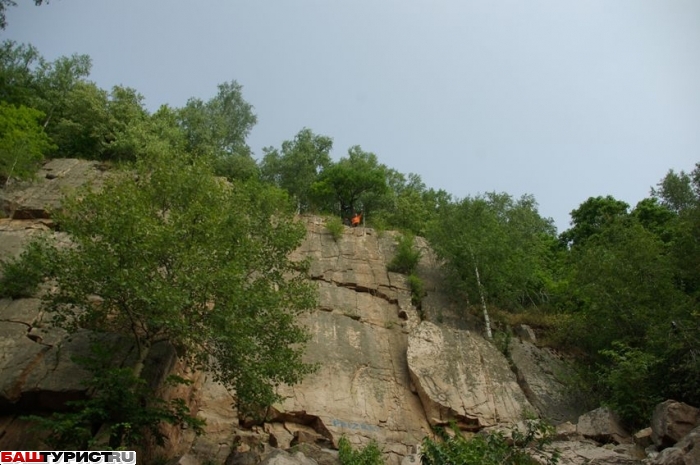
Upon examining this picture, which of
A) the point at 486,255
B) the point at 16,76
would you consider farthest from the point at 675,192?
the point at 16,76

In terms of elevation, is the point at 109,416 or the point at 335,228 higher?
the point at 335,228

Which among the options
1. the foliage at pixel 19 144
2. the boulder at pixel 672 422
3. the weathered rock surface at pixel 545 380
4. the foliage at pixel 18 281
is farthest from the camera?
the foliage at pixel 19 144

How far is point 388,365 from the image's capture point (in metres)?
17.9

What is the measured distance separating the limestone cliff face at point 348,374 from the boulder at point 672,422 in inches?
190

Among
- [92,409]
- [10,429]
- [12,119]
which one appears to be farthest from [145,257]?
[12,119]

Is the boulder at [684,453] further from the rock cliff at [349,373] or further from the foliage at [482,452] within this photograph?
the rock cliff at [349,373]

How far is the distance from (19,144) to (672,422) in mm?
26066

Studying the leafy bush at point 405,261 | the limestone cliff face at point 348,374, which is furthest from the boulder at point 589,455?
the leafy bush at point 405,261

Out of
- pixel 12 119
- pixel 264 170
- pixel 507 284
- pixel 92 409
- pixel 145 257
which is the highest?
pixel 264 170

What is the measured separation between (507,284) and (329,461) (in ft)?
40.6

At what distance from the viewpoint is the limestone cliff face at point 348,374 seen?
41.5 ft

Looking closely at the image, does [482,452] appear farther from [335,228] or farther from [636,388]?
[335,228]

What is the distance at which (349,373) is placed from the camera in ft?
55.3

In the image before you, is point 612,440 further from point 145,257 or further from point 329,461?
point 145,257
